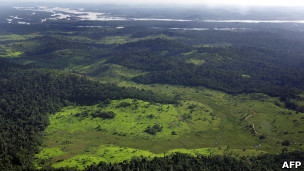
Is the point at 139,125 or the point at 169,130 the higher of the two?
the point at 139,125

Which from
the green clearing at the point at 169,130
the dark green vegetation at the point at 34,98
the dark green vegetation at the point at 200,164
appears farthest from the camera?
the green clearing at the point at 169,130

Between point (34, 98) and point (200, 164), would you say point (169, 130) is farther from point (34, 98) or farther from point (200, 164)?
point (34, 98)

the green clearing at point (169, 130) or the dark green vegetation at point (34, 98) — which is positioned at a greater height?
the dark green vegetation at point (34, 98)

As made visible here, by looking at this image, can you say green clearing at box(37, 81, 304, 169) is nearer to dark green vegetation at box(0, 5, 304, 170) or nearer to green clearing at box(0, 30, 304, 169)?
green clearing at box(0, 30, 304, 169)

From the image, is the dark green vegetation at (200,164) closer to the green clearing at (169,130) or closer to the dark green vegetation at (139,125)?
the dark green vegetation at (139,125)

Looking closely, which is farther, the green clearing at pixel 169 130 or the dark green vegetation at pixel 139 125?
the green clearing at pixel 169 130

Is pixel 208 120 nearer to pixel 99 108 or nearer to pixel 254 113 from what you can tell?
pixel 254 113

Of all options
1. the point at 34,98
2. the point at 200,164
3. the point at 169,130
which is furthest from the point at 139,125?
the point at 34,98

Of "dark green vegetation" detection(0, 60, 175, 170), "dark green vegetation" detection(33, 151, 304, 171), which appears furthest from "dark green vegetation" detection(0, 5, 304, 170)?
"dark green vegetation" detection(0, 60, 175, 170)

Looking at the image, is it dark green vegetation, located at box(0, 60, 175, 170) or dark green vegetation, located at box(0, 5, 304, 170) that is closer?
dark green vegetation, located at box(0, 5, 304, 170)

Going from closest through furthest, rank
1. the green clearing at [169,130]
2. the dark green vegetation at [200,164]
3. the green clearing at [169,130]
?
the dark green vegetation at [200,164] < the green clearing at [169,130] < the green clearing at [169,130]

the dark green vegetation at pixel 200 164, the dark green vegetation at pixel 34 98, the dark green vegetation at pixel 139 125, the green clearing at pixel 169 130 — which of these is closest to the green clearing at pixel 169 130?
the green clearing at pixel 169 130
